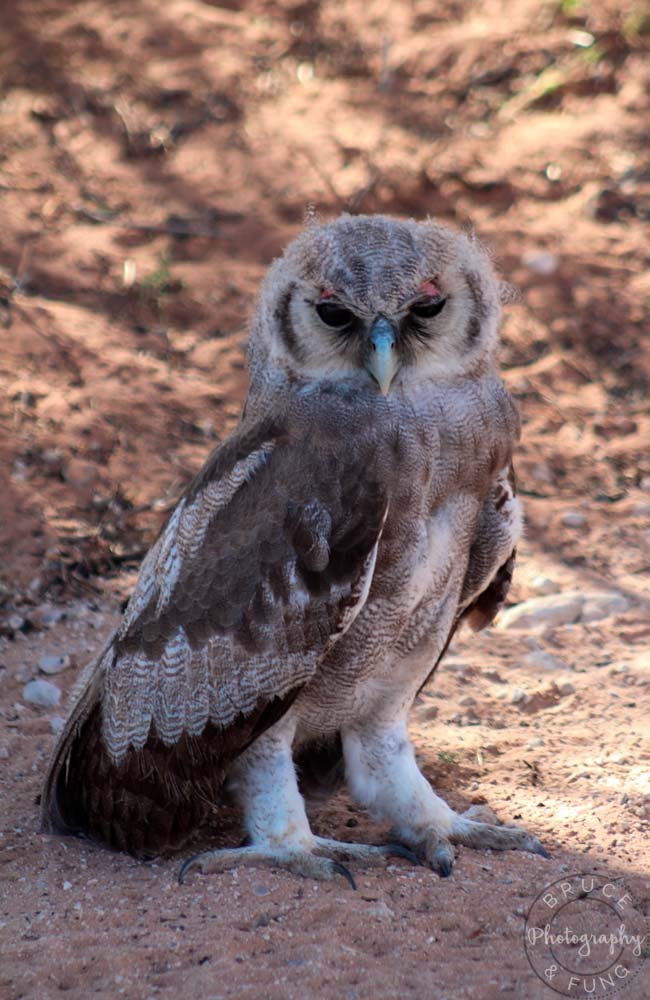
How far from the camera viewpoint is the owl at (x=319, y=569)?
146 inches

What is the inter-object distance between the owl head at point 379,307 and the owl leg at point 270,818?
1265mm

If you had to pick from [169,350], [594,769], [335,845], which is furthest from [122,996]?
[169,350]

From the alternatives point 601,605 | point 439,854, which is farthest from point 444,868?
point 601,605

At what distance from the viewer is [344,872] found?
3.84 metres

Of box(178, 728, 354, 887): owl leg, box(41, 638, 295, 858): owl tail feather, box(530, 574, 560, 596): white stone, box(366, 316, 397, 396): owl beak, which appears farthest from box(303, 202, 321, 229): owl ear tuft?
box(530, 574, 560, 596): white stone

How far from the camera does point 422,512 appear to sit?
3857 mm

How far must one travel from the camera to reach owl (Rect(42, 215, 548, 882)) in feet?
12.1

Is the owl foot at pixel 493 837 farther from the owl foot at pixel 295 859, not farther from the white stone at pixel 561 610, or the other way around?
the white stone at pixel 561 610

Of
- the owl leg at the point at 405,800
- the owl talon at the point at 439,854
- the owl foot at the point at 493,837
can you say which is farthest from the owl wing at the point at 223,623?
the owl foot at the point at 493,837

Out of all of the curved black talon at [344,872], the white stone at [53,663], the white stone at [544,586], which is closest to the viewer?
the curved black talon at [344,872]

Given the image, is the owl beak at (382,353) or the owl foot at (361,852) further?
the owl foot at (361,852)

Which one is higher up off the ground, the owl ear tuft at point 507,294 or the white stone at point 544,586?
the owl ear tuft at point 507,294

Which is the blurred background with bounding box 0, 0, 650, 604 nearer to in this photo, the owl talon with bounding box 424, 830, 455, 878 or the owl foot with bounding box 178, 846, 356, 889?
the owl foot with bounding box 178, 846, 356, 889

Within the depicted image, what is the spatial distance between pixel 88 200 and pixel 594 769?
19.3 ft
